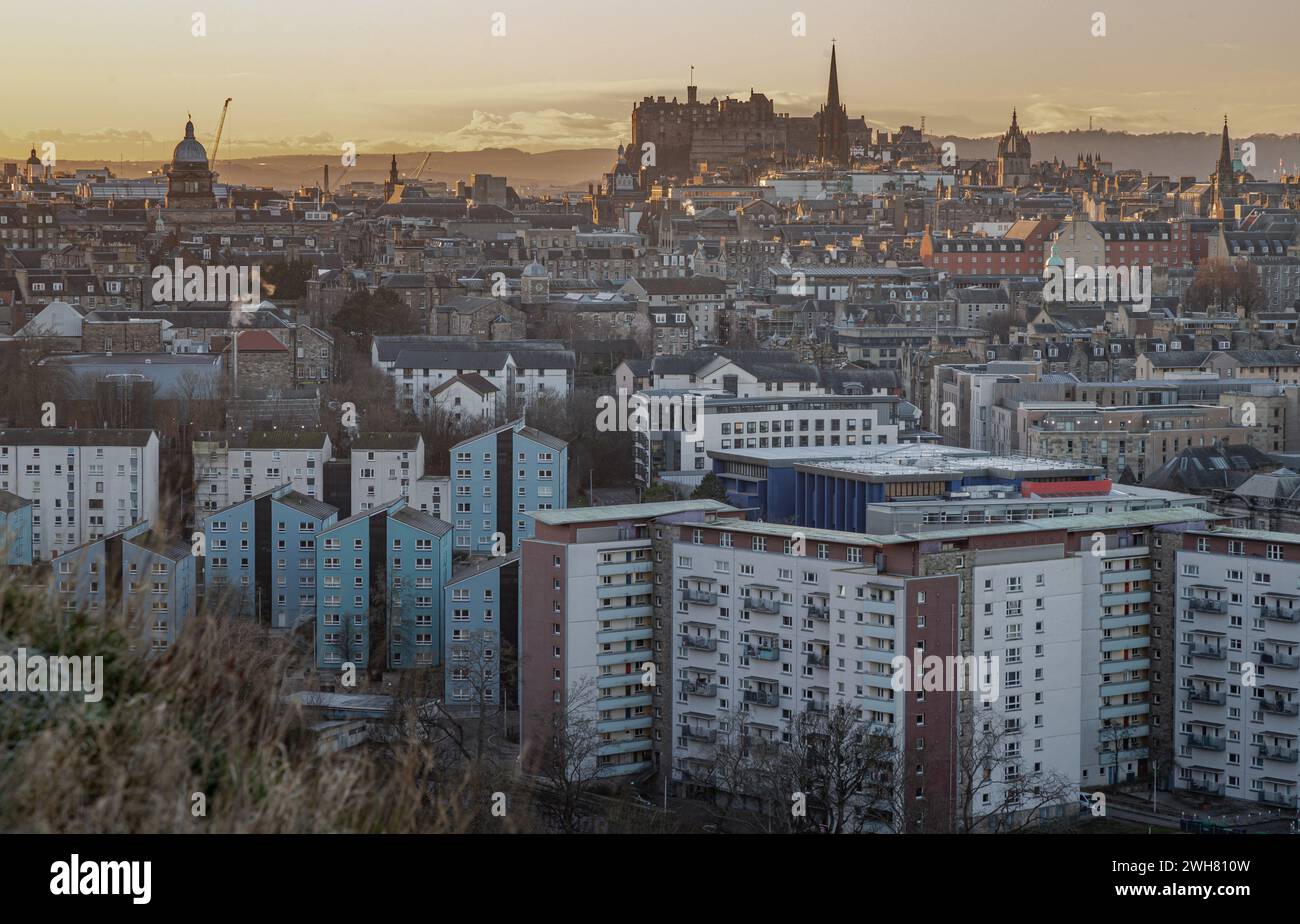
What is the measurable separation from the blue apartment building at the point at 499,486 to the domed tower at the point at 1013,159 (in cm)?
5018

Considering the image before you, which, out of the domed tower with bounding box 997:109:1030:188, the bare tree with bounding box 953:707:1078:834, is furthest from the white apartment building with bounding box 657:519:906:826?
the domed tower with bounding box 997:109:1030:188

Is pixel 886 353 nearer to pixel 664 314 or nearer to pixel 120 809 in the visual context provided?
pixel 664 314

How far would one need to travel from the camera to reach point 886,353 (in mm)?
31172

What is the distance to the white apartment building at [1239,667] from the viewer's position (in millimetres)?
13250

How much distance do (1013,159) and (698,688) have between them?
56.9 metres

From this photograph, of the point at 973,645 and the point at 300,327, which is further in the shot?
the point at 300,327

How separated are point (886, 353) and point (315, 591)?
15.6 metres

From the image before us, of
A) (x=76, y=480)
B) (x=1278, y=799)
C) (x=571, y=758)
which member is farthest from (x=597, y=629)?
(x=76, y=480)

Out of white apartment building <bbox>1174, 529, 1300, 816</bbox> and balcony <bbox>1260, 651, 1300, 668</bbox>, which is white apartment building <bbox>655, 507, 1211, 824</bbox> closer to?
white apartment building <bbox>1174, 529, 1300, 816</bbox>

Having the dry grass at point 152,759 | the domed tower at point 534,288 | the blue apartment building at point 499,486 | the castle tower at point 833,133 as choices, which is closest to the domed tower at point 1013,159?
the castle tower at point 833,133

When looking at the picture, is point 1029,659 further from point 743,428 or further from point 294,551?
point 743,428

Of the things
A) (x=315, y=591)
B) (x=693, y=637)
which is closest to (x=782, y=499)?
(x=315, y=591)

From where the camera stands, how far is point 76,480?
63.9ft

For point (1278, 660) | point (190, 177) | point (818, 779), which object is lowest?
point (818, 779)
